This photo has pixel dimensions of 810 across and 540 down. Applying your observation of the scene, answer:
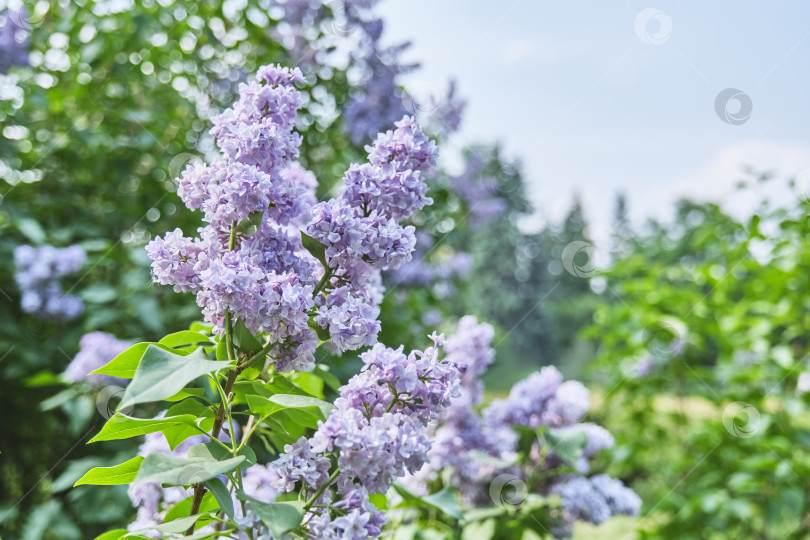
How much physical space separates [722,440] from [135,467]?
298 centimetres

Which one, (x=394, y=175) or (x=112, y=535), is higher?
(x=394, y=175)

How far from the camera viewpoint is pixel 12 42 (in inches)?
110

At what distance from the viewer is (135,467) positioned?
27.1 inches

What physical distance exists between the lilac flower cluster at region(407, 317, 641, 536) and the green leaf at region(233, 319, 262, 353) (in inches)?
28.0

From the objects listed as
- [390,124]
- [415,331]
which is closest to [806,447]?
[415,331]

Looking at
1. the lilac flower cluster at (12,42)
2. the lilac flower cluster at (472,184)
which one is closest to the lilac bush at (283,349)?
the lilac flower cluster at (12,42)

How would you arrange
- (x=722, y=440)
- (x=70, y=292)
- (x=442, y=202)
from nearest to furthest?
(x=70, y=292) → (x=722, y=440) → (x=442, y=202)

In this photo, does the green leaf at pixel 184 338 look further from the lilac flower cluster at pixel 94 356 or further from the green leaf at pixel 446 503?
the lilac flower cluster at pixel 94 356

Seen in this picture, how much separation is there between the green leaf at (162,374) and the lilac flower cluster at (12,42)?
2842mm

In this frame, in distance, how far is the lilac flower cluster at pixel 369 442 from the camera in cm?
62

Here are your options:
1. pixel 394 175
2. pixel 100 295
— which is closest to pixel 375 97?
pixel 100 295

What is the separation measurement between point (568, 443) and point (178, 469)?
0.92 m

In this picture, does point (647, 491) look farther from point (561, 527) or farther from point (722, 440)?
point (561, 527)

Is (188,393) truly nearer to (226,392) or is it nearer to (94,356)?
(226,392)
